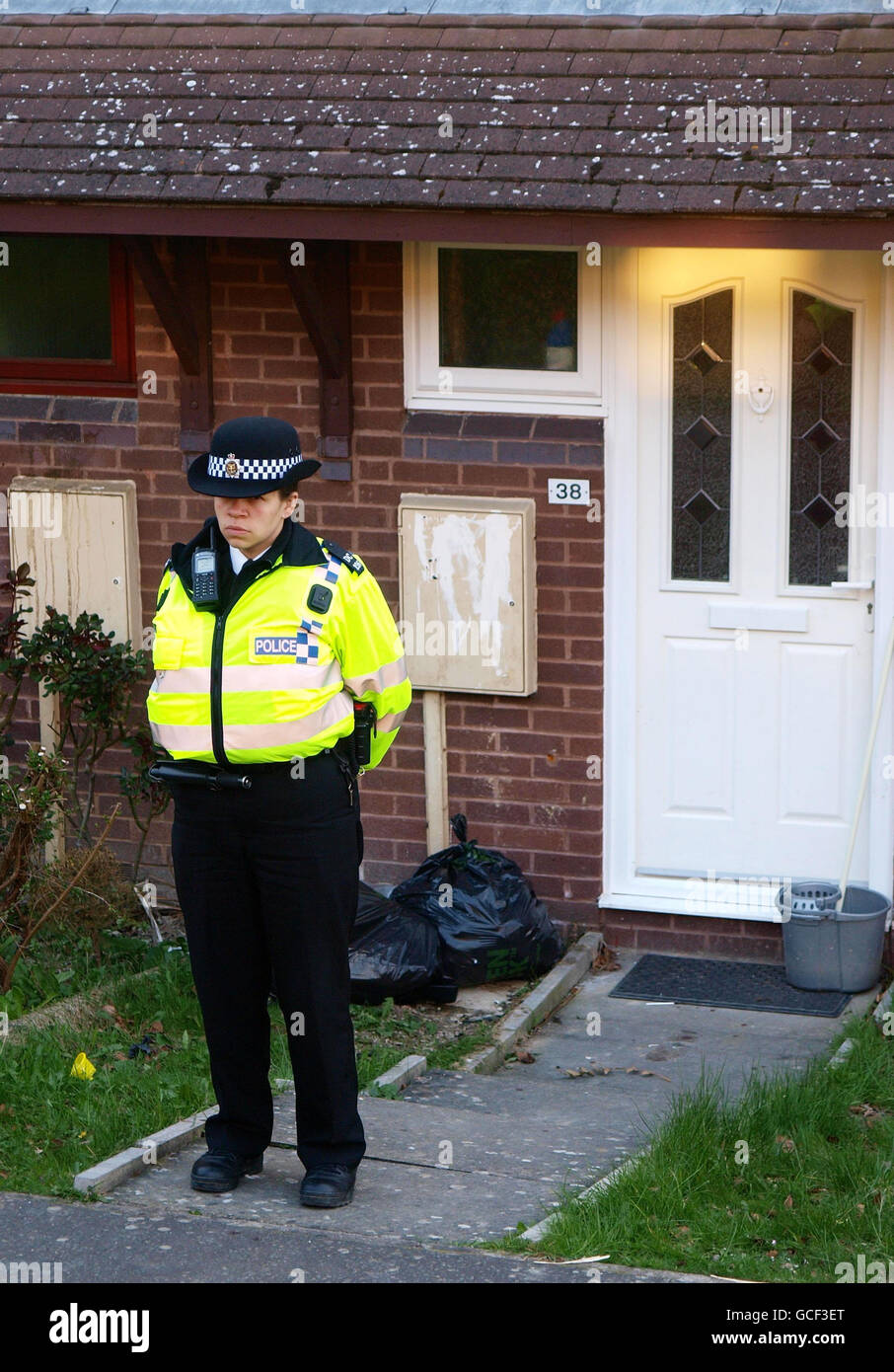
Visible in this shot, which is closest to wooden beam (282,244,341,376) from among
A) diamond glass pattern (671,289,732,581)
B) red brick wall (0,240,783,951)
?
red brick wall (0,240,783,951)

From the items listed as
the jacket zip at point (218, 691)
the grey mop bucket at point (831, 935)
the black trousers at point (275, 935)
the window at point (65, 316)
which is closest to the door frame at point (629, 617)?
the grey mop bucket at point (831, 935)

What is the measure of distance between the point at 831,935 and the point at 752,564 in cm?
137

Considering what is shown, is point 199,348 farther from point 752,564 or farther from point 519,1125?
point 519,1125

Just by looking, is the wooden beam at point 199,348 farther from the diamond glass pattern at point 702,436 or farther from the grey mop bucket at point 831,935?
the grey mop bucket at point 831,935

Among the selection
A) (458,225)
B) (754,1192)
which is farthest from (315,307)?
(754,1192)

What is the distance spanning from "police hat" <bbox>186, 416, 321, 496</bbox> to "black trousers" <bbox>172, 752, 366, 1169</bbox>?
687mm

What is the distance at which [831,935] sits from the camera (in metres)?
6.64

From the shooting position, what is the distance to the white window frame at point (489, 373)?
6.86 metres

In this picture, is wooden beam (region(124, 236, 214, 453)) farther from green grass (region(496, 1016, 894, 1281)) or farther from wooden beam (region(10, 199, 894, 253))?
green grass (region(496, 1016, 894, 1281))

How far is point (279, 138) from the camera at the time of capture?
657 cm

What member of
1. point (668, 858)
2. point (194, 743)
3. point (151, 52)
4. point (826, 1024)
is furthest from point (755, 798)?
point (151, 52)

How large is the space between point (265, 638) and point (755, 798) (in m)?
3.00

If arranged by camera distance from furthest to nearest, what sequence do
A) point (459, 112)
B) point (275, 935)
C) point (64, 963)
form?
point (64, 963) < point (459, 112) < point (275, 935)

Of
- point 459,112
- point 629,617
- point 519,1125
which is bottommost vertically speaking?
point 519,1125
